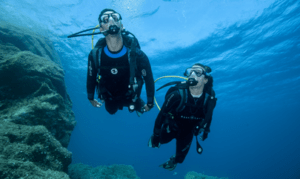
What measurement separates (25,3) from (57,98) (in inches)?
442

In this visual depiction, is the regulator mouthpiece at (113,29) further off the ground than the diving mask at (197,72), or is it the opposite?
the regulator mouthpiece at (113,29)

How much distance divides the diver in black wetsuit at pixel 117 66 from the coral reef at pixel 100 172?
738cm

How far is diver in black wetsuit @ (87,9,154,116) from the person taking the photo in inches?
140

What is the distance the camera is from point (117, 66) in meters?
3.69

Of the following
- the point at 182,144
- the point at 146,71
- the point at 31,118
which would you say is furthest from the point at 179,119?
the point at 31,118

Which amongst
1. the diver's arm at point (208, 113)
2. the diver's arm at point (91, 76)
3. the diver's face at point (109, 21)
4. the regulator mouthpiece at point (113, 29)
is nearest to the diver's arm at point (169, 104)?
the diver's arm at point (208, 113)

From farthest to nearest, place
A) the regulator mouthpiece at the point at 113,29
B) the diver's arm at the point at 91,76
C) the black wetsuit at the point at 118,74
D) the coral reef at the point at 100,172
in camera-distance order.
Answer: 1. the coral reef at the point at 100,172
2. the diver's arm at the point at 91,76
3. the black wetsuit at the point at 118,74
4. the regulator mouthpiece at the point at 113,29

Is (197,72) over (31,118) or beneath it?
over

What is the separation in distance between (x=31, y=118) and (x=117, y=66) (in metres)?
4.23

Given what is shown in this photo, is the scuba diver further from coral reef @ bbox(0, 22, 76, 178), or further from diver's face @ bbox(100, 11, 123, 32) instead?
coral reef @ bbox(0, 22, 76, 178)

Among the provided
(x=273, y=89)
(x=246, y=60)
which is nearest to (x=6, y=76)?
(x=246, y=60)

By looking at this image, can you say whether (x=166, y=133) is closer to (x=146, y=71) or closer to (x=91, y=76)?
(x=146, y=71)

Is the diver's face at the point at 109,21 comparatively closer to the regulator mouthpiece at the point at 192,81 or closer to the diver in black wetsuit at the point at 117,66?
the diver in black wetsuit at the point at 117,66

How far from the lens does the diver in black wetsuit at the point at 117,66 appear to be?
3547 mm
